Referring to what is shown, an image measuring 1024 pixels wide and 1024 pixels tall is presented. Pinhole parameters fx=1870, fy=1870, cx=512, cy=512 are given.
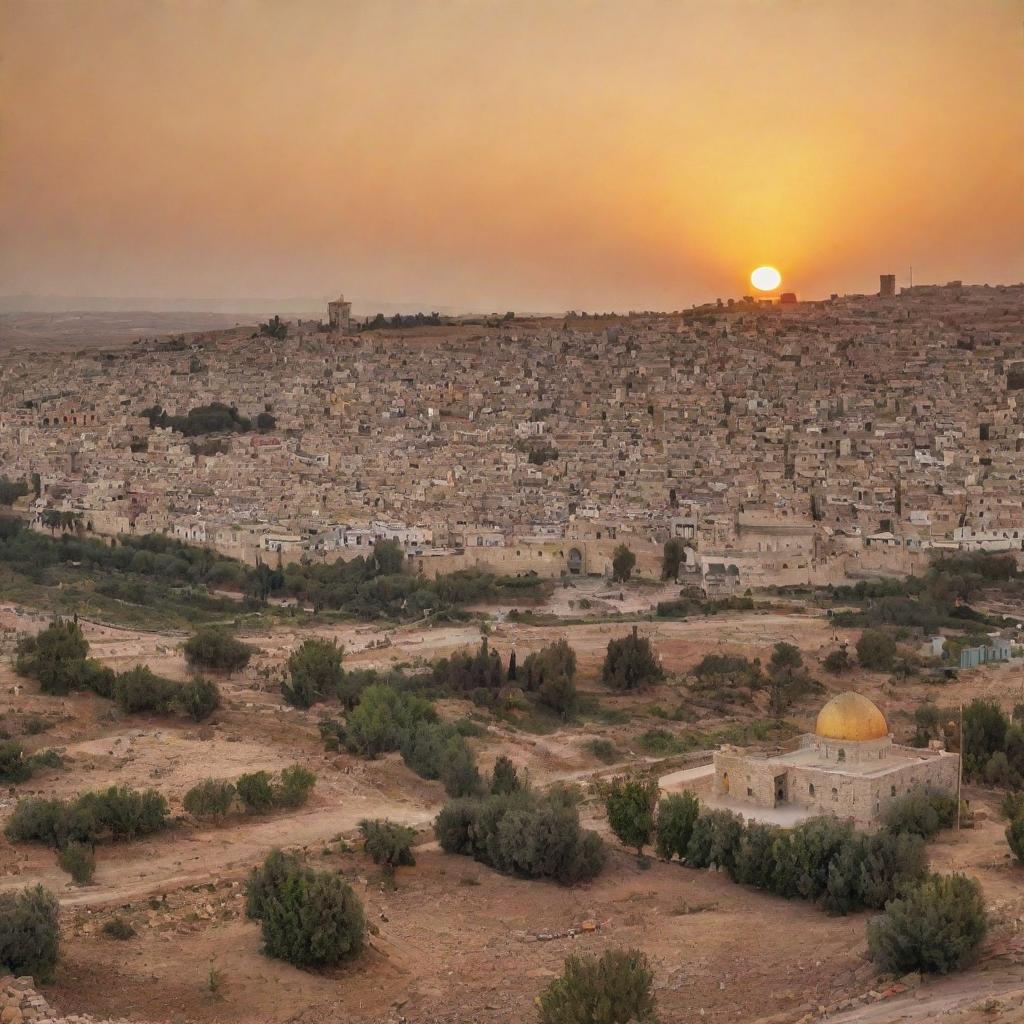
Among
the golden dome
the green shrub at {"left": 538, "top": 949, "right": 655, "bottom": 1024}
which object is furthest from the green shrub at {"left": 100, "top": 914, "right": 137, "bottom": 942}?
the golden dome

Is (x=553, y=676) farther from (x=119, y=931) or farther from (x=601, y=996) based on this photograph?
(x=601, y=996)

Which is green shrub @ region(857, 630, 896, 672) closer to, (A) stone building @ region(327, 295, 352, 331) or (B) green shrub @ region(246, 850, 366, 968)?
(B) green shrub @ region(246, 850, 366, 968)

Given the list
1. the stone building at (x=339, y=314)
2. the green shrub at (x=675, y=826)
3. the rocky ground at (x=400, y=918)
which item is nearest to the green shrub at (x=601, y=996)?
the rocky ground at (x=400, y=918)

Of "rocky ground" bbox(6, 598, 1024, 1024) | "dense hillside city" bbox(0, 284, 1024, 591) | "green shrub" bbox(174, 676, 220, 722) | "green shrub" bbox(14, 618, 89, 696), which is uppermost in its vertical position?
"dense hillside city" bbox(0, 284, 1024, 591)

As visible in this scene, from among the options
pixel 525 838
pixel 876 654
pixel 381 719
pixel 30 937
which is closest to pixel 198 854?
pixel 525 838

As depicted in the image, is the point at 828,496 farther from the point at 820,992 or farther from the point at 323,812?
the point at 820,992

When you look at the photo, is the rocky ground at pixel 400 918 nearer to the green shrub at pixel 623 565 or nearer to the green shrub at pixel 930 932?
the green shrub at pixel 930 932
